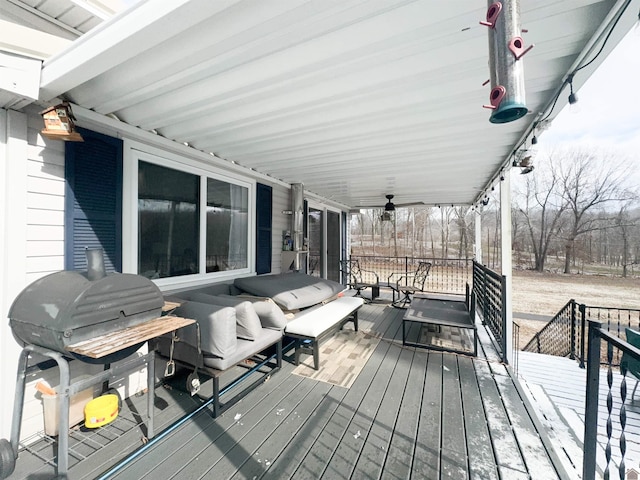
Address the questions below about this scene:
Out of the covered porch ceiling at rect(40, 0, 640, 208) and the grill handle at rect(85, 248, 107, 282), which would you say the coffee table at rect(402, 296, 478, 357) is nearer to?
the covered porch ceiling at rect(40, 0, 640, 208)

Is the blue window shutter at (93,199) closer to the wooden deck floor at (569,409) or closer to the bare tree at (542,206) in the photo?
the wooden deck floor at (569,409)

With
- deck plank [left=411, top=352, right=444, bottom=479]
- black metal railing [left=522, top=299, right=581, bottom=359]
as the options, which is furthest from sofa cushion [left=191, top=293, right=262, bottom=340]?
black metal railing [left=522, top=299, right=581, bottom=359]

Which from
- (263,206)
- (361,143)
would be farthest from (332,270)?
(361,143)

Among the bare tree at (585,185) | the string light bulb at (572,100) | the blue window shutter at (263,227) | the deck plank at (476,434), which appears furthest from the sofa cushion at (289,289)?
the bare tree at (585,185)

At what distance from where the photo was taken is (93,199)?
2379 mm

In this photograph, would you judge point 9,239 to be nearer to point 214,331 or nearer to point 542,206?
point 214,331

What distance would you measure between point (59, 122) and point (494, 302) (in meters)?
5.12

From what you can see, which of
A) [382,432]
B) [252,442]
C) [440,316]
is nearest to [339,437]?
[382,432]

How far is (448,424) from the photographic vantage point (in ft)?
7.20

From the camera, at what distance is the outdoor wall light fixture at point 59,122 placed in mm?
1899

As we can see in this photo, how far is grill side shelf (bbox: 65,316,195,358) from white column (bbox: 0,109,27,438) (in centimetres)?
88

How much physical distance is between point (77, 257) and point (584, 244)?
23379 millimetres

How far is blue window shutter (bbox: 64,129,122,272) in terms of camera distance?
2.23 metres

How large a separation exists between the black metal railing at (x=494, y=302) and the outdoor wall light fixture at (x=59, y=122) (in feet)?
14.7
